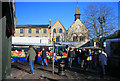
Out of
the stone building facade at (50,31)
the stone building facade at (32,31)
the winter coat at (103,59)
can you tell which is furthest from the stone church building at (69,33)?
the winter coat at (103,59)

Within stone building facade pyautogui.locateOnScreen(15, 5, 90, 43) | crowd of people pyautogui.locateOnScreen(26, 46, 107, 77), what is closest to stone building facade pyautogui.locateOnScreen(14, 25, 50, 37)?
stone building facade pyautogui.locateOnScreen(15, 5, 90, 43)

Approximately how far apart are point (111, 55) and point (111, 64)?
795 mm

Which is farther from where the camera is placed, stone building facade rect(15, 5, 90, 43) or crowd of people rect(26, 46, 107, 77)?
stone building facade rect(15, 5, 90, 43)

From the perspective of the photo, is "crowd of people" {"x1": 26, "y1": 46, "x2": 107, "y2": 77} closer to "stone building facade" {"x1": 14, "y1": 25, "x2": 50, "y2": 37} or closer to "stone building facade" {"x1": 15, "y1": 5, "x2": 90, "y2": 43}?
"stone building facade" {"x1": 15, "y1": 5, "x2": 90, "y2": 43}

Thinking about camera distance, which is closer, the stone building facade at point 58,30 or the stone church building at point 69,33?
the stone church building at point 69,33

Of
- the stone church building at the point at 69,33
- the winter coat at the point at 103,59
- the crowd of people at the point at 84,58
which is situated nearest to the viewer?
the winter coat at the point at 103,59

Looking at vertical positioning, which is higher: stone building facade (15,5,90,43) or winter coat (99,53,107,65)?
stone building facade (15,5,90,43)

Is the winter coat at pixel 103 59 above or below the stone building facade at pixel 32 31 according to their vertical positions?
below

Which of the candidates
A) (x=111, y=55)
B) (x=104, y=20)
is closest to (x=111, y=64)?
(x=111, y=55)

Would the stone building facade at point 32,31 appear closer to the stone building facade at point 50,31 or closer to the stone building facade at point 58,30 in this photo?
the stone building facade at point 50,31

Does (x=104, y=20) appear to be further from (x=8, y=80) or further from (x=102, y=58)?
(x=8, y=80)

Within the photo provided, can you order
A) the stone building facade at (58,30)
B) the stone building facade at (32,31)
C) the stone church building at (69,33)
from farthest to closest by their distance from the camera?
the stone building facade at (58,30)
the stone building facade at (32,31)
the stone church building at (69,33)

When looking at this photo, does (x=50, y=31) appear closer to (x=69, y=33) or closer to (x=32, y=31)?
(x=32, y=31)

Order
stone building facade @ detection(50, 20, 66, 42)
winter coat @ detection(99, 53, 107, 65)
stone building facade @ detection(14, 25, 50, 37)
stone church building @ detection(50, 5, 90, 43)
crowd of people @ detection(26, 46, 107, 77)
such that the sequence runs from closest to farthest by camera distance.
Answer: winter coat @ detection(99, 53, 107, 65) < crowd of people @ detection(26, 46, 107, 77) < stone church building @ detection(50, 5, 90, 43) < stone building facade @ detection(14, 25, 50, 37) < stone building facade @ detection(50, 20, 66, 42)
